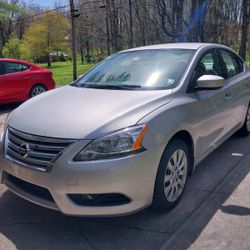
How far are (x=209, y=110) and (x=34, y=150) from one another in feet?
6.36

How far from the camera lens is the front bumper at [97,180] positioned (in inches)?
105

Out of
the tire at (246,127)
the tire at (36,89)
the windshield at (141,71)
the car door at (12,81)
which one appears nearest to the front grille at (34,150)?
the windshield at (141,71)

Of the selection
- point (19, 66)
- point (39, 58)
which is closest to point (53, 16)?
point (39, 58)

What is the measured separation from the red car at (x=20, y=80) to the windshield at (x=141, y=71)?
16.3 ft

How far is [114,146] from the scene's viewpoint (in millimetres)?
2748

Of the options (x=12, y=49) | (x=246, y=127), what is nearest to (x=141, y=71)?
(x=246, y=127)

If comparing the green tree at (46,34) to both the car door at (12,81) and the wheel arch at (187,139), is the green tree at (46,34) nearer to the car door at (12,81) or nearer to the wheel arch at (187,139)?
the car door at (12,81)

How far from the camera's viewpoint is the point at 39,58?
5791 cm

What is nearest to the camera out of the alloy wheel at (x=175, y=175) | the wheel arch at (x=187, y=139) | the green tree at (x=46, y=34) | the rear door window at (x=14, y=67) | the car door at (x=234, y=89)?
the alloy wheel at (x=175, y=175)

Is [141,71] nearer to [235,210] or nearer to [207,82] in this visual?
[207,82]

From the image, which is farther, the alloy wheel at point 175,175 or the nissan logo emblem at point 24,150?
the alloy wheel at point 175,175

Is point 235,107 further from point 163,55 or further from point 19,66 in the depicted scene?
point 19,66

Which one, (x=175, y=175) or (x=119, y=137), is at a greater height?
(x=119, y=137)

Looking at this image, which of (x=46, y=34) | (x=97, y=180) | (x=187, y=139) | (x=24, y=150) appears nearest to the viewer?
(x=97, y=180)
